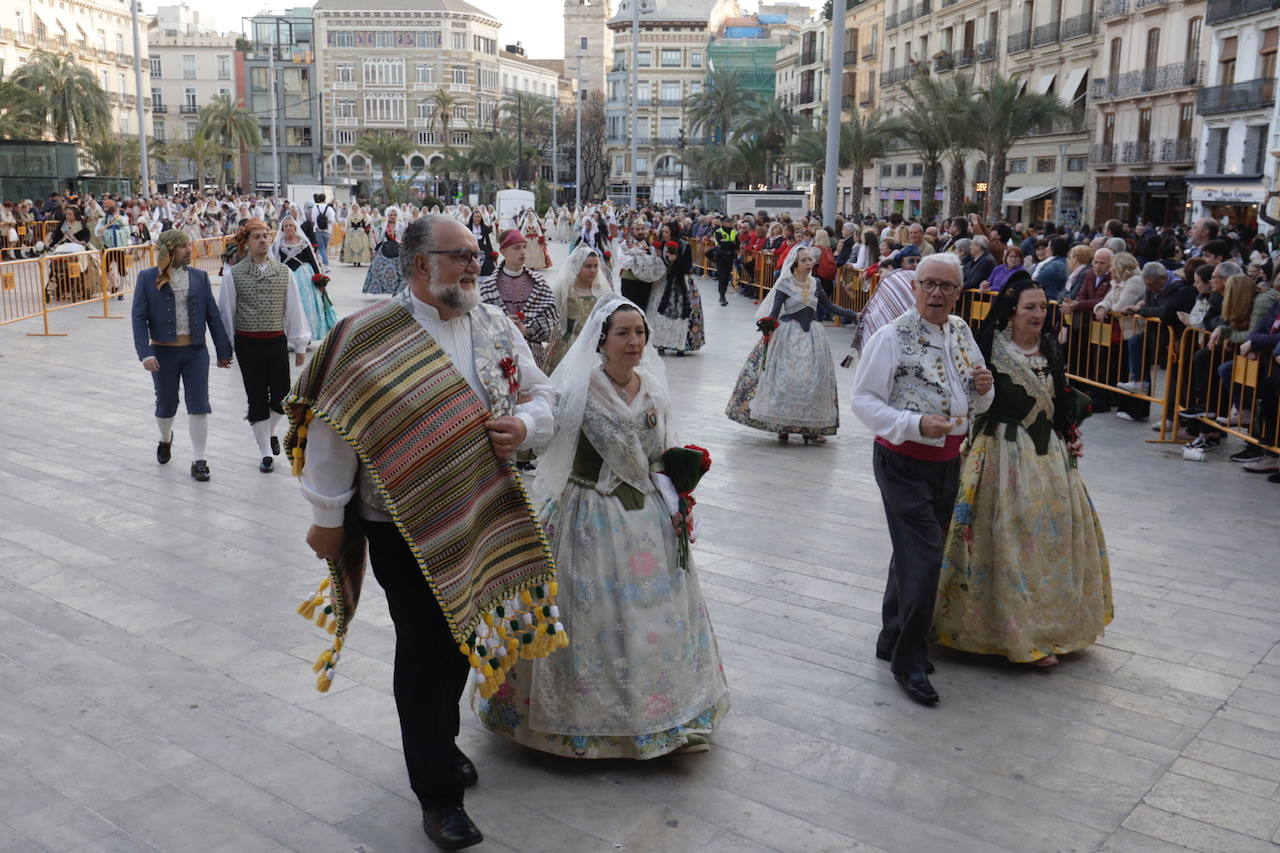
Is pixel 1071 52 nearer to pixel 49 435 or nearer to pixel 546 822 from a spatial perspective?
pixel 49 435

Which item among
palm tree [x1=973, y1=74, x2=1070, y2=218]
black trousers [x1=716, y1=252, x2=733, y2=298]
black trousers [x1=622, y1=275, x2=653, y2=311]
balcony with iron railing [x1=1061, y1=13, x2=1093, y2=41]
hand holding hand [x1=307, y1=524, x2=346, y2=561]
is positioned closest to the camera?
hand holding hand [x1=307, y1=524, x2=346, y2=561]

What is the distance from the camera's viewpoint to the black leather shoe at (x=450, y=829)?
3.63 meters

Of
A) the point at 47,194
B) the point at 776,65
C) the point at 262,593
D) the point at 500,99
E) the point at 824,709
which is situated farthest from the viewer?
the point at 500,99

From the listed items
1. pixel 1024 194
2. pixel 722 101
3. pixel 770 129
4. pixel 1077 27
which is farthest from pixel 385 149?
pixel 1077 27

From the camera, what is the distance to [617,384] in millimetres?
4344

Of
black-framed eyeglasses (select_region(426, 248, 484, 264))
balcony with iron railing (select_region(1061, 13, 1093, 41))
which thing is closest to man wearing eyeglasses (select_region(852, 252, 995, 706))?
black-framed eyeglasses (select_region(426, 248, 484, 264))

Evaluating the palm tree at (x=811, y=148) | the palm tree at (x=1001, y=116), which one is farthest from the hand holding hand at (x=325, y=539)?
the palm tree at (x=811, y=148)

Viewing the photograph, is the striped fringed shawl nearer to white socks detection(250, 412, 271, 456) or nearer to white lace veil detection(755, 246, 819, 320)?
white socks detection(250, 412, 271, 456)

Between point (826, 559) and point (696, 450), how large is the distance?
2.67 metres

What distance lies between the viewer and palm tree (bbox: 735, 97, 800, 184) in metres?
60.4

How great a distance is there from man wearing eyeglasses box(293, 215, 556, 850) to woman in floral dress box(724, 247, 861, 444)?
640 centimetres

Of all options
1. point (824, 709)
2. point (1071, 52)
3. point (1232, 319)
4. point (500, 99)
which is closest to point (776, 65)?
point (500, 99)

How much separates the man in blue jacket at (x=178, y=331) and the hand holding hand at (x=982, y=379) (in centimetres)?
526

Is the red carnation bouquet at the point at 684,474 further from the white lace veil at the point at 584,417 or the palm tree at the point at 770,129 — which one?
the palm tree at the point at 770,129
